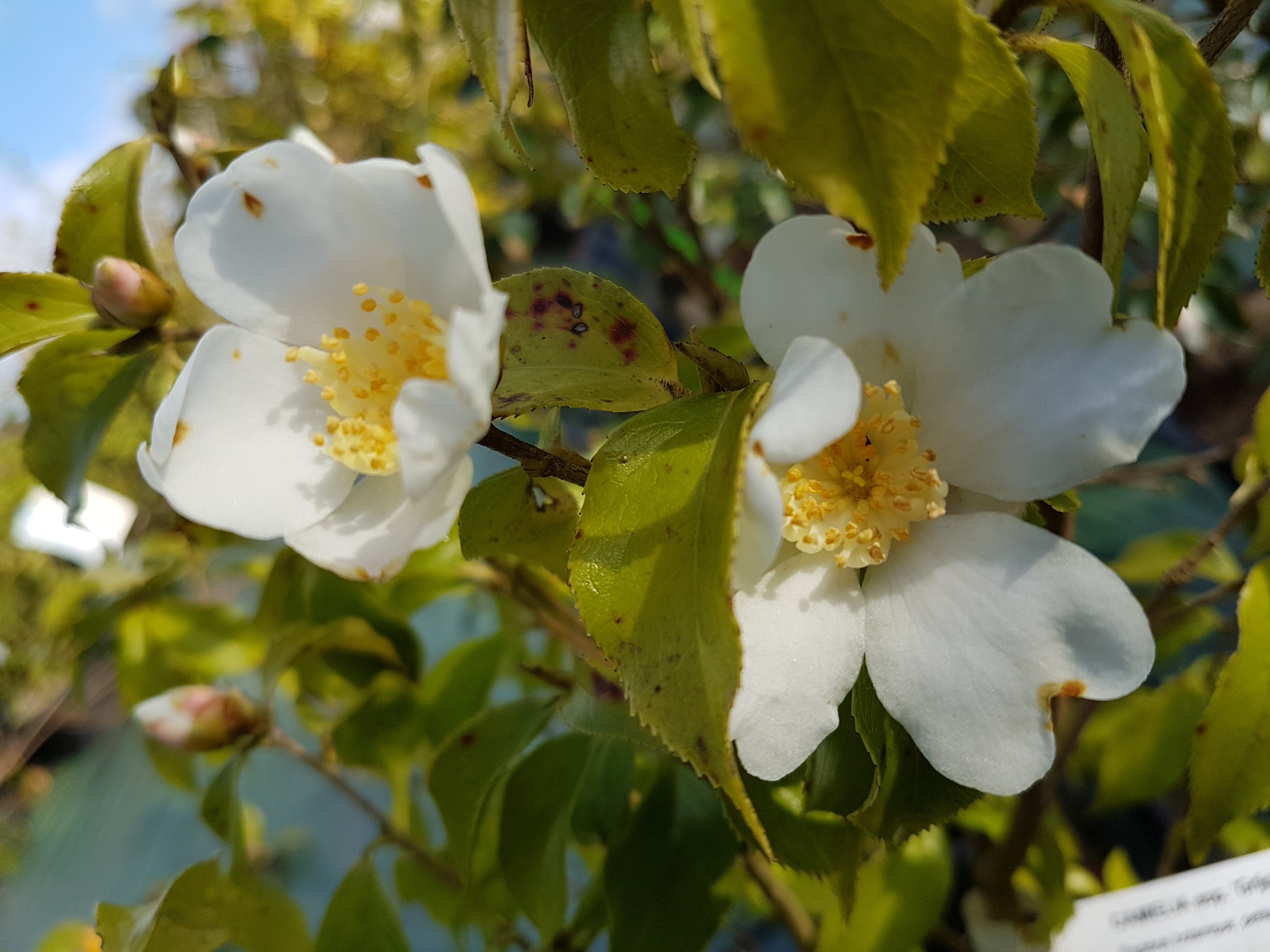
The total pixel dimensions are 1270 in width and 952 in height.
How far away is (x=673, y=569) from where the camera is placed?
25cm

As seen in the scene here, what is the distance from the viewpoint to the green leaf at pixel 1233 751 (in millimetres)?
354

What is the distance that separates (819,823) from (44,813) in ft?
4.99

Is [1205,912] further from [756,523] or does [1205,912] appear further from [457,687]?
[457,687]

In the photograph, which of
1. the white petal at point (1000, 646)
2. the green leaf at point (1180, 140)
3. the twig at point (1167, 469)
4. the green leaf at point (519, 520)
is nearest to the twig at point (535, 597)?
the green leaf at point (519, 520)

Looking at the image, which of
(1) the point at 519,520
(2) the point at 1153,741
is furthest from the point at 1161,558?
(1) the point at 519,520

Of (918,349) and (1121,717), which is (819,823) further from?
(1121,717)

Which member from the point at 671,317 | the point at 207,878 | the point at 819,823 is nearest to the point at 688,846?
the point at 819,823

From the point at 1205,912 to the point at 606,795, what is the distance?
1.09ft

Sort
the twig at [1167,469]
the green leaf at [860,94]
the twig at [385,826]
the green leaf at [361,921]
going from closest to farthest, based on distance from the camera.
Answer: the green leaf at [860,94] → the green leaf at [361,921] → the twig at [385,826] → the twig at [1167,469]

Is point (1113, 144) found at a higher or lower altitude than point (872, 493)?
higher

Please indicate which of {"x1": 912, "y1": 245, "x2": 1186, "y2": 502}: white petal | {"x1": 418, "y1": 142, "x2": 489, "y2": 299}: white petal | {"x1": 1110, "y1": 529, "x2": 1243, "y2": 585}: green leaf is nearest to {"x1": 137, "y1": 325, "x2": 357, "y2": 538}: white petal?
{"x1": 418, "y1": 142, "x2": 489, "y2": 299}: white petal

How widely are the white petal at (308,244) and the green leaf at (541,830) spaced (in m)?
0.29

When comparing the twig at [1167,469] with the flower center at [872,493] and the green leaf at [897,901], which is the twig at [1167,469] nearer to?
the green leaf at [897,901]

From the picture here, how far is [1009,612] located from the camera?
278 millimetres
